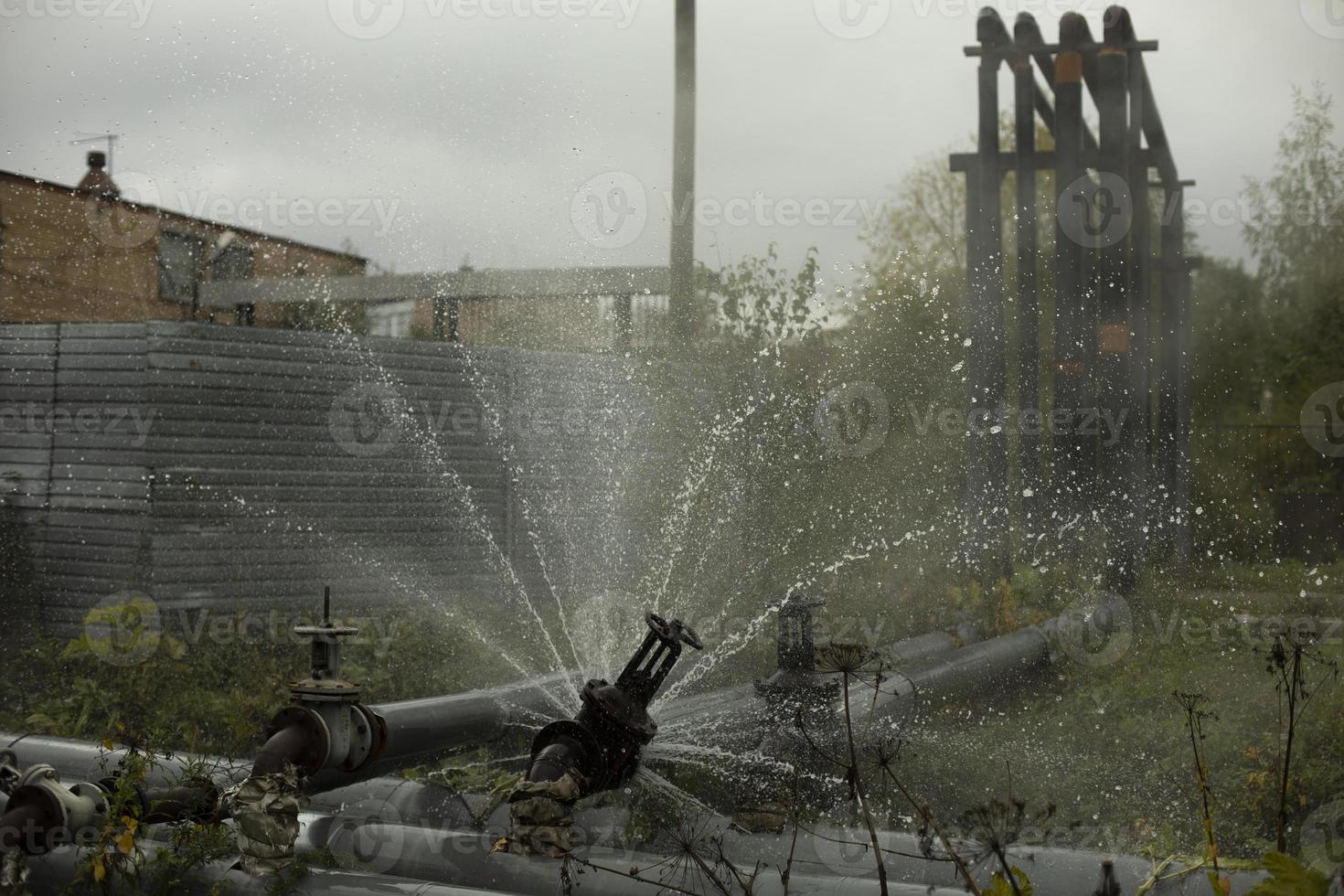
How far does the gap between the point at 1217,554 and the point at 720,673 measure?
8820 mm

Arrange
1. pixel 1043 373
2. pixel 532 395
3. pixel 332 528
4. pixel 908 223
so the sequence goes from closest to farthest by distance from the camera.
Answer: pixel 332 528 → pixel 532 395 → pixel 1043 373 → pixel 908 223

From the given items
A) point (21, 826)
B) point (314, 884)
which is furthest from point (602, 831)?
point (21, 826)

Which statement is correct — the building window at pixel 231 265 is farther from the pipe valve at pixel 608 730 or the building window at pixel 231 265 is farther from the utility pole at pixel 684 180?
the pipe valve at pixel 608 730

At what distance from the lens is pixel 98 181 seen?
17.7 metres

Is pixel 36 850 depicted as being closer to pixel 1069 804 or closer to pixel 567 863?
pixel 567 863

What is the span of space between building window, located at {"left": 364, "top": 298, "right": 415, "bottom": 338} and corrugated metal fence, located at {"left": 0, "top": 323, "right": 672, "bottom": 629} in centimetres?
325

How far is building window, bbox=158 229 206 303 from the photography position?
17109 millimetres

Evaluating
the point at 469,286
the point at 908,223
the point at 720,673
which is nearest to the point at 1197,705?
the point at 720,673

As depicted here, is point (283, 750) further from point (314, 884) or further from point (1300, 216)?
point (1300, 216)

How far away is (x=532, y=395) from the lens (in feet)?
37.0

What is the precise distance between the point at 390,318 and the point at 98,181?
674 cm

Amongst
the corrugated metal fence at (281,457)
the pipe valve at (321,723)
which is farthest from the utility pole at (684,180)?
the pipe valve at (321,723)

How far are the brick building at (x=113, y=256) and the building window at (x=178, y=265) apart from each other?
0.01 meters

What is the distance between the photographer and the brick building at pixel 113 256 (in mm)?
16094
